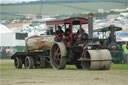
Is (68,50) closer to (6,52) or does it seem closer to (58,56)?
(58,56)

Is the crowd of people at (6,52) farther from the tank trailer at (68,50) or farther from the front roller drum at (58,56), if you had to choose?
the front roller drum at (58,56)

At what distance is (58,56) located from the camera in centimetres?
1908

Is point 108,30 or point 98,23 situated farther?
point 98,23

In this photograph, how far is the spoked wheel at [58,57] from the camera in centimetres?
1861

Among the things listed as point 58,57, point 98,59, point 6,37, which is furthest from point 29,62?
point 6,37

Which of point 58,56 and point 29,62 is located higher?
point 58,56

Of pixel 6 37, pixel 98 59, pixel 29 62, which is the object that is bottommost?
pixel 6 37

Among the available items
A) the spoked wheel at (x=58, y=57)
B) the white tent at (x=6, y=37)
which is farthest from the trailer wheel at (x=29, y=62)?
the white tent at (x=6, y=37)

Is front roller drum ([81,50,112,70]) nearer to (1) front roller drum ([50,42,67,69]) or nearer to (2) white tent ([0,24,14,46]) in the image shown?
(1) front roller drum ([50,42,67,69])

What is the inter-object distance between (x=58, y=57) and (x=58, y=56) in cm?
5

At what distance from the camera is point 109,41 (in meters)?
29.6

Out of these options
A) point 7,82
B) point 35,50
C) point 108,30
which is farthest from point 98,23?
point 7,82

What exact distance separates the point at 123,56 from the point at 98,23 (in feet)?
129

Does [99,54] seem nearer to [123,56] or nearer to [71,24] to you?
[71,24]
